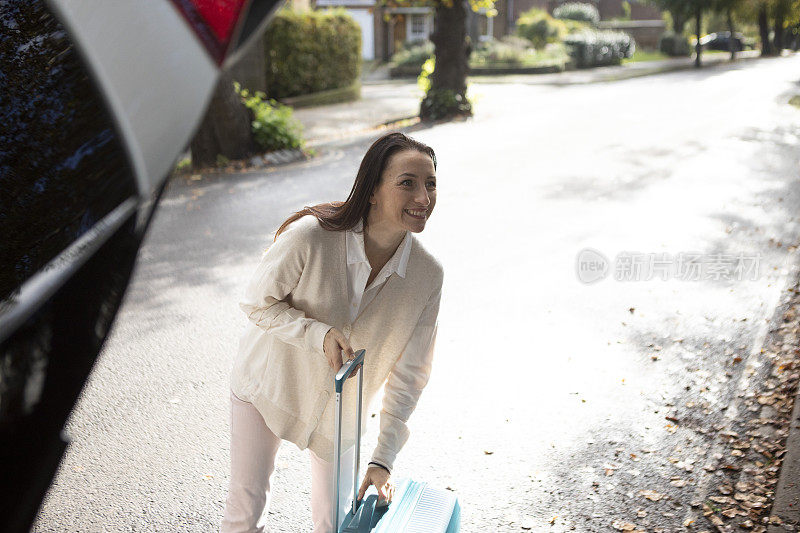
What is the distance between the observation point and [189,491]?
3910 millimetres

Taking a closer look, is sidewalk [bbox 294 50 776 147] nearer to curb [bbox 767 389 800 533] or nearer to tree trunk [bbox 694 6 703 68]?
tree trunk [bbox 694 6 703 68]

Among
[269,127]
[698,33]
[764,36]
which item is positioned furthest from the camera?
[764,36]

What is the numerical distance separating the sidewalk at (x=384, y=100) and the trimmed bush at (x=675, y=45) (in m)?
6.94

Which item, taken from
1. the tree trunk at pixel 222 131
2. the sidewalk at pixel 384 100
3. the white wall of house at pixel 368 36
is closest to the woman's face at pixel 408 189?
the tree trunk at pixel 222 131

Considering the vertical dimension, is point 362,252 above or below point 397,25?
below

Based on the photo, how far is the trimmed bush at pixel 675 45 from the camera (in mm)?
43812

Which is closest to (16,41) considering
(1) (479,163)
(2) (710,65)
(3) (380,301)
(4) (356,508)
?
(3) (380,301)

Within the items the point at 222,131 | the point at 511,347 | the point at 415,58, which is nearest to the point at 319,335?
the point at 511,347

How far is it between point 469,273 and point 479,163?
5440 millimetres

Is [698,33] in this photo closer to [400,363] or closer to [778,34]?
[778,34]

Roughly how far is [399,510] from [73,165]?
170 centimetres

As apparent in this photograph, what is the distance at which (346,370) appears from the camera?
218cm

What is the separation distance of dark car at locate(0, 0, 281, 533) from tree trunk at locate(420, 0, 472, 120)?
16268 mm

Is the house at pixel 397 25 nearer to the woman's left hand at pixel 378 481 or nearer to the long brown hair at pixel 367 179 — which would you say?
the long brown hair at pixel 367 179
